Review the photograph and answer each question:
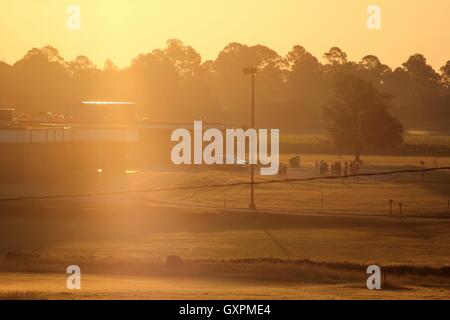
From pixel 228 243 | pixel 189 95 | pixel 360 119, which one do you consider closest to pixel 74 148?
pixel 360 119

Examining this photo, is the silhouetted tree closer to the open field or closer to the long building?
the long building

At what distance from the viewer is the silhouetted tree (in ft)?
307

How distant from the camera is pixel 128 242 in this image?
36.1m

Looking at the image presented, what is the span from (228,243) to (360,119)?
59352 mm

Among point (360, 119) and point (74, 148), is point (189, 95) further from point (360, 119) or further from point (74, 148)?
point (74, 148)

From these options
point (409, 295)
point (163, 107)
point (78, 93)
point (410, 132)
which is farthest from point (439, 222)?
point (78, 93)

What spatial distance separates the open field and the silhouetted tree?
3301 cm

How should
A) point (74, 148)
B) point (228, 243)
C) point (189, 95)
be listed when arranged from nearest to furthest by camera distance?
point (228, 243), point (74, 148), point (189, 95)

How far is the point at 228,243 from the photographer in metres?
36.1

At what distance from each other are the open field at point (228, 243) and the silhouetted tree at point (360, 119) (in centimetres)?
3301

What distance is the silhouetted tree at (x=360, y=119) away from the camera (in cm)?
9344

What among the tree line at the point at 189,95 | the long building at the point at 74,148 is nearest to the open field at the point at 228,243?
the long building at the point at 74,148

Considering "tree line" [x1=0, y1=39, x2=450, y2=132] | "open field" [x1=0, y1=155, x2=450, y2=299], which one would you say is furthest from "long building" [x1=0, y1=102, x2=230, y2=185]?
"tree line" [x1=0, y1=39, x2=450, y2=132]

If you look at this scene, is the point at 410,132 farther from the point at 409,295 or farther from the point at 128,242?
the point at 409,295
